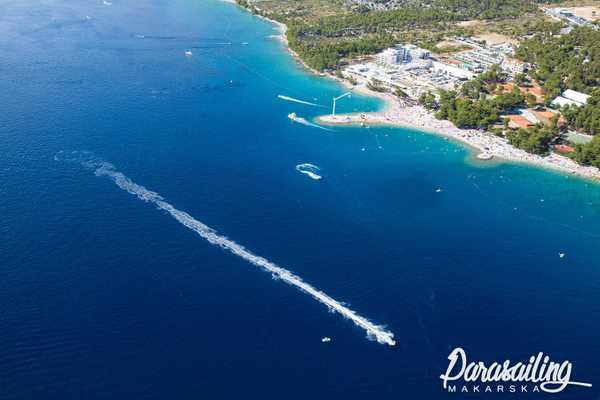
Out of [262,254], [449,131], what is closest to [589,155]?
[449,131]

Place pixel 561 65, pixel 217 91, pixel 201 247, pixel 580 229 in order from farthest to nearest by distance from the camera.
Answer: pixel 561 65 → pixel 217 91 → pixel 580 229 → pixel 201 247

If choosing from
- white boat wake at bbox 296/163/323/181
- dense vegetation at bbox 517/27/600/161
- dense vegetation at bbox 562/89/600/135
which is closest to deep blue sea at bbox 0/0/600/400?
white boat wake at bbox 296/163/323/181

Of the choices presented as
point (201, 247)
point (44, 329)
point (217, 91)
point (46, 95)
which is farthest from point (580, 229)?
point (46, 95)

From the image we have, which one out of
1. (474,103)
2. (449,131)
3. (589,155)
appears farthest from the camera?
(474,103)

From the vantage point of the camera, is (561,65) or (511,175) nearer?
(511,175)

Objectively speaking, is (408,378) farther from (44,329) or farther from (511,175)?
(511,175)

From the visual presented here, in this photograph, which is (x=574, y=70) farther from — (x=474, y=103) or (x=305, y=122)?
(x=305, y=122)

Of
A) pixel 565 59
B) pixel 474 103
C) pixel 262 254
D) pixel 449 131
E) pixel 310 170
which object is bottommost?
pixel 262 254
